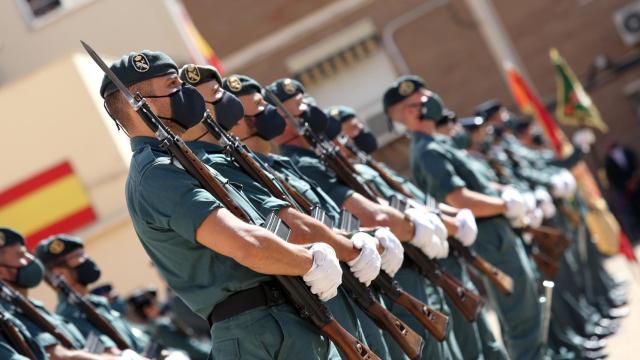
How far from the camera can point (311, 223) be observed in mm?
4898

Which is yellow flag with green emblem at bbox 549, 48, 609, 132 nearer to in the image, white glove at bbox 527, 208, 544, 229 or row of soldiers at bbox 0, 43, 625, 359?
white glove at bbox 527, 208, 544, 229

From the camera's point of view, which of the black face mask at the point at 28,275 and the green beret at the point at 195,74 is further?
the black face mask at the point at 28,275

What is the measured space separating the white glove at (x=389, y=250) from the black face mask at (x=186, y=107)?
47.8 inches

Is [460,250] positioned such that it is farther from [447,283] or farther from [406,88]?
[406,88]

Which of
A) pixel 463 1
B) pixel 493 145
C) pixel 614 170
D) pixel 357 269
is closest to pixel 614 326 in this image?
pixel 493 145

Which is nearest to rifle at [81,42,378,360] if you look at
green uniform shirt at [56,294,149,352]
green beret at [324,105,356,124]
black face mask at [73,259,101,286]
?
green uniform shirt at [56,294,149,352]

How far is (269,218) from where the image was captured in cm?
462

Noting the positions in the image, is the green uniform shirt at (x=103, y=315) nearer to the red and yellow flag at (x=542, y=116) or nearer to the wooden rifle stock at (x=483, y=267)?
the wooden rifle stock at (x=483, y=267)

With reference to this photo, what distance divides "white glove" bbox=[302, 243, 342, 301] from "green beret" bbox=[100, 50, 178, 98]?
96cm

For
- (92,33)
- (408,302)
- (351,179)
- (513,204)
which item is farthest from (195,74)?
(92,33)

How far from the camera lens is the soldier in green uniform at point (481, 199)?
26.1 feet

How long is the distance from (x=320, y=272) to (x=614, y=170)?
17.5 meters

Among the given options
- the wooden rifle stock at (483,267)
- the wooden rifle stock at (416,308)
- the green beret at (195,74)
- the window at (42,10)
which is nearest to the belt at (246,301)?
the green beret at (195,74)

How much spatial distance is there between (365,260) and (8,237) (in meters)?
3.02
